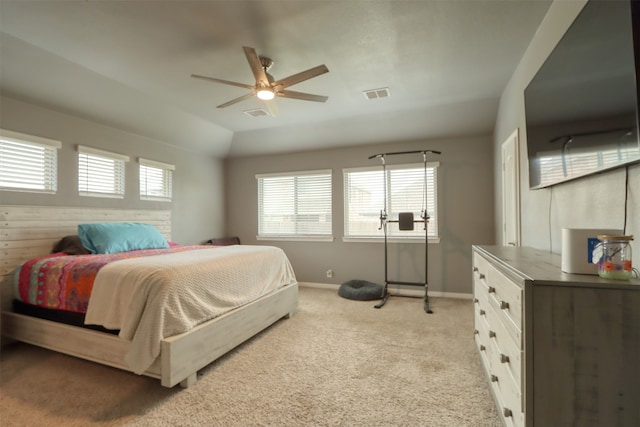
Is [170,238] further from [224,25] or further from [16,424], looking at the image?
[224,25]

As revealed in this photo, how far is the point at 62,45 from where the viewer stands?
2.49 m

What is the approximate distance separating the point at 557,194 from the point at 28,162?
15.2ft

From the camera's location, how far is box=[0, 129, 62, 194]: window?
2.84 m

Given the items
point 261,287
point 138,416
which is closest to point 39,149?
point 261,287

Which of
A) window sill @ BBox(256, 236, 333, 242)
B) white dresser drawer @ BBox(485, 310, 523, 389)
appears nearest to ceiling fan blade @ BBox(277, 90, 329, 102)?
white dresser drawer @ BBox(485, 310, 523, 389)

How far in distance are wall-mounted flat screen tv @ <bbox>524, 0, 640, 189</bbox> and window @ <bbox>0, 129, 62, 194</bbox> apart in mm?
4474

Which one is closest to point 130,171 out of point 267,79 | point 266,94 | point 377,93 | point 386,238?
point 266,94

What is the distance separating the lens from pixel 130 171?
4031 mm

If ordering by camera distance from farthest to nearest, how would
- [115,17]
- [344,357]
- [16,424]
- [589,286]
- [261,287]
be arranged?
[261,287]
[344,357]
[115,17]
[16,424]
[589,286]

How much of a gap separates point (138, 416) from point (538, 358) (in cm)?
211

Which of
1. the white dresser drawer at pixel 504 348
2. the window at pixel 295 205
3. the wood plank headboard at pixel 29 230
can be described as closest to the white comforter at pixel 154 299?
the wood plank headboard at pixel 29 230

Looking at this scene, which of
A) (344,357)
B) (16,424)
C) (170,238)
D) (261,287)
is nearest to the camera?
(16,424)

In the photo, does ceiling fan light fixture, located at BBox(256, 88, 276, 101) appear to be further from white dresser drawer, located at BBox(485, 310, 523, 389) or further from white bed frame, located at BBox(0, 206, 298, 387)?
white dresser drawer, located at BBox(485, 310, 523, 389)

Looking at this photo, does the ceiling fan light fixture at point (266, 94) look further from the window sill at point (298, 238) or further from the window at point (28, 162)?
the window sill at point (298, 238)
